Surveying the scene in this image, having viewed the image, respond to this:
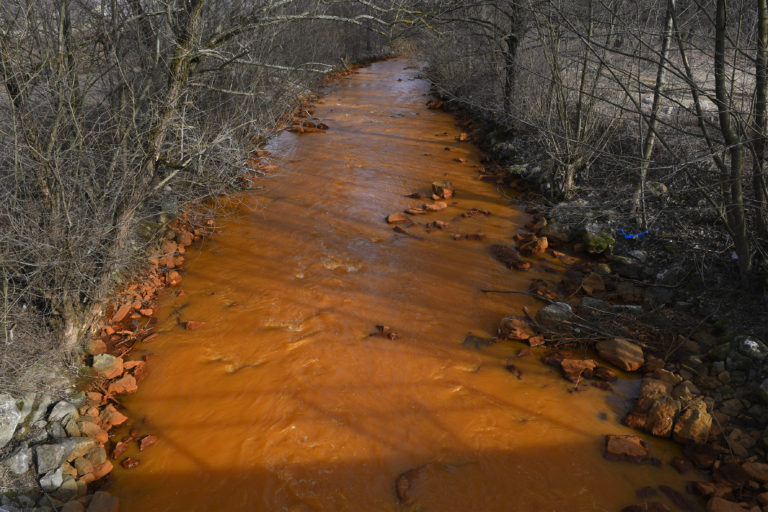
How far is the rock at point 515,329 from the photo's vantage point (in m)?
5.43

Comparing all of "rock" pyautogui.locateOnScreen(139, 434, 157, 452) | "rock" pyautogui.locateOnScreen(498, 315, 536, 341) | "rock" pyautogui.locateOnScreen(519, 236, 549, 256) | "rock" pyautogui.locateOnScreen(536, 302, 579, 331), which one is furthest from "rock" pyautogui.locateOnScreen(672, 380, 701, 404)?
"rock" pyautogui.locateOnScreen(139, 434, 157, 452)

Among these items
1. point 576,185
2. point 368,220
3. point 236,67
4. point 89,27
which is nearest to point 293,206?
point 368,220

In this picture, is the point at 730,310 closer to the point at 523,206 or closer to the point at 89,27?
the point at 523,206

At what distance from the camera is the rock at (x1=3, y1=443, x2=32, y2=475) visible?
12.1ft

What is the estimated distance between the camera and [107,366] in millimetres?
4891

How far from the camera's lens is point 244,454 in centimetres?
416

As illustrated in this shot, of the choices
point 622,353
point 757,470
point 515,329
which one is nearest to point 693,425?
point 757,470

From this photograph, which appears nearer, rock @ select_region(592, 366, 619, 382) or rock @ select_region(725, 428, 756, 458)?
rock @ select_region(725, 428, 756, 458)

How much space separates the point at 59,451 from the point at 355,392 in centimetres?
247

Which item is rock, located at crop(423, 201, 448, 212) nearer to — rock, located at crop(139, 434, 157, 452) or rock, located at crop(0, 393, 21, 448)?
rock, located at crop(139, 434, 157, 452)

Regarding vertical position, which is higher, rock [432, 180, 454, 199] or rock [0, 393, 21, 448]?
rock [432, 180, 454, 199]

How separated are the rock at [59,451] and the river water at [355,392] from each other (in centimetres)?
43

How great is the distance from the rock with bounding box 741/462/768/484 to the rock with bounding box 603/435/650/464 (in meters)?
0.68

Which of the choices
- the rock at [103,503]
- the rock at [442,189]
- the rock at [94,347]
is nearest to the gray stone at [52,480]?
the rock at [103,503]
